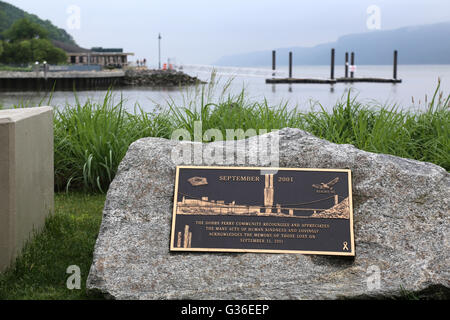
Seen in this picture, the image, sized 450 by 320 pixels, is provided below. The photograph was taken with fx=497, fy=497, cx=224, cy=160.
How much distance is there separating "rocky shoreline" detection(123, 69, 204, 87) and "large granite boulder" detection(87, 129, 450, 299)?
190 ft

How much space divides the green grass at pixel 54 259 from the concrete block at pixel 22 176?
0.10m

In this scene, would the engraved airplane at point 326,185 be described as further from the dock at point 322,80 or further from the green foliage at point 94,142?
the dock at point 322,80

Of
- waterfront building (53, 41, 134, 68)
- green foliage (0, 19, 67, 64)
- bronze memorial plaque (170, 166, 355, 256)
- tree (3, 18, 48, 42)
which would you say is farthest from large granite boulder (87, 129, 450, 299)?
waterfront building (53, 41, 134, 68)

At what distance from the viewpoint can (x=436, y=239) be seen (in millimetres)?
3732

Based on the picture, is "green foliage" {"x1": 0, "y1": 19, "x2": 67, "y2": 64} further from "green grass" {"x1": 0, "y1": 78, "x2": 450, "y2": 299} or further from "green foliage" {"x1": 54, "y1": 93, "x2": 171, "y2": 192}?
"green grass" {"x1": 0, "y1": 78, "x2": 450, "y2": 299}

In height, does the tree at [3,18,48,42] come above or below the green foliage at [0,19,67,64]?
above

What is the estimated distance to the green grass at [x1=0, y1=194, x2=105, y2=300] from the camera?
12.3ft

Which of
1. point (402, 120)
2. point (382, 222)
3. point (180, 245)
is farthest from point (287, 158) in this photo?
point (402, 120)

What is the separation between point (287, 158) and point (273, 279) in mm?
1047

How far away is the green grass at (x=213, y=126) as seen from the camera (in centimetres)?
644

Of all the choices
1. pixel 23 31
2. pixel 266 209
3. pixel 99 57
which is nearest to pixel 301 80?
pixel 23 31

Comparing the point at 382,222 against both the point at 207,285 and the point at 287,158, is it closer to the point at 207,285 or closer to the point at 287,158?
the point at 287,158

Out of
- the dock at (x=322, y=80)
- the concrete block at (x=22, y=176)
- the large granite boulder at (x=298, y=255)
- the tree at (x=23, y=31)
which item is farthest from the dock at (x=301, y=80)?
the large granite boulder at (x=298, y=255)

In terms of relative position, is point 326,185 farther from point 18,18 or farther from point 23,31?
point 18,18
